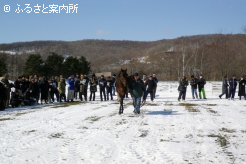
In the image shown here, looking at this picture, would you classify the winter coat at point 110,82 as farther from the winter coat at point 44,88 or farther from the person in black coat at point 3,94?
the person in black coat at point 3,94

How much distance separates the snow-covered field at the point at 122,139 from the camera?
9.34m

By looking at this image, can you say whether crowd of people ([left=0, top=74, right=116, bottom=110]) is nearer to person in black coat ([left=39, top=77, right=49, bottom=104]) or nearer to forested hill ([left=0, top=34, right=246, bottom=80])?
person in black coat ([left=39, top=77, right=49, bottom=104])

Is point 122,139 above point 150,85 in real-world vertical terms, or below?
below

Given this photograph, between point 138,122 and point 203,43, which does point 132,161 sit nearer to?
point 138,122

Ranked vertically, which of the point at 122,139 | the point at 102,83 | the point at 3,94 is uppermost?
the point at 102,83

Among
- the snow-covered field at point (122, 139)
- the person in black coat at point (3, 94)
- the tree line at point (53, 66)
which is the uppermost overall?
the tree line at point (53, 66)

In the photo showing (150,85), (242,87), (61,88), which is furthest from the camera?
(242,87)

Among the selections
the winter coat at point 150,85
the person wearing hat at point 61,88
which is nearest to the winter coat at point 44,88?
the person wearing hat at point 61,88

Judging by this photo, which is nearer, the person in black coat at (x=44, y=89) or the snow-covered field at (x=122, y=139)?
the snow-covered field at (x=122, y=139)

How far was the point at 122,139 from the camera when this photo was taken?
1173cm

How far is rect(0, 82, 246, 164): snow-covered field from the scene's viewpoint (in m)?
9.34

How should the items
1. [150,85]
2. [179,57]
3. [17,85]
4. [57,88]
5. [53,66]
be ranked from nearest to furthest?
[17,85]
[57,88]
[150,85]
[53,66]
[179,57]

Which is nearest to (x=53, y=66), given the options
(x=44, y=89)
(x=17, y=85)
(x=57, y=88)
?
(x=57, y=88)

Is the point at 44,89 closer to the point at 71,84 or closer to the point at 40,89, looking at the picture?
the point at 40,89
